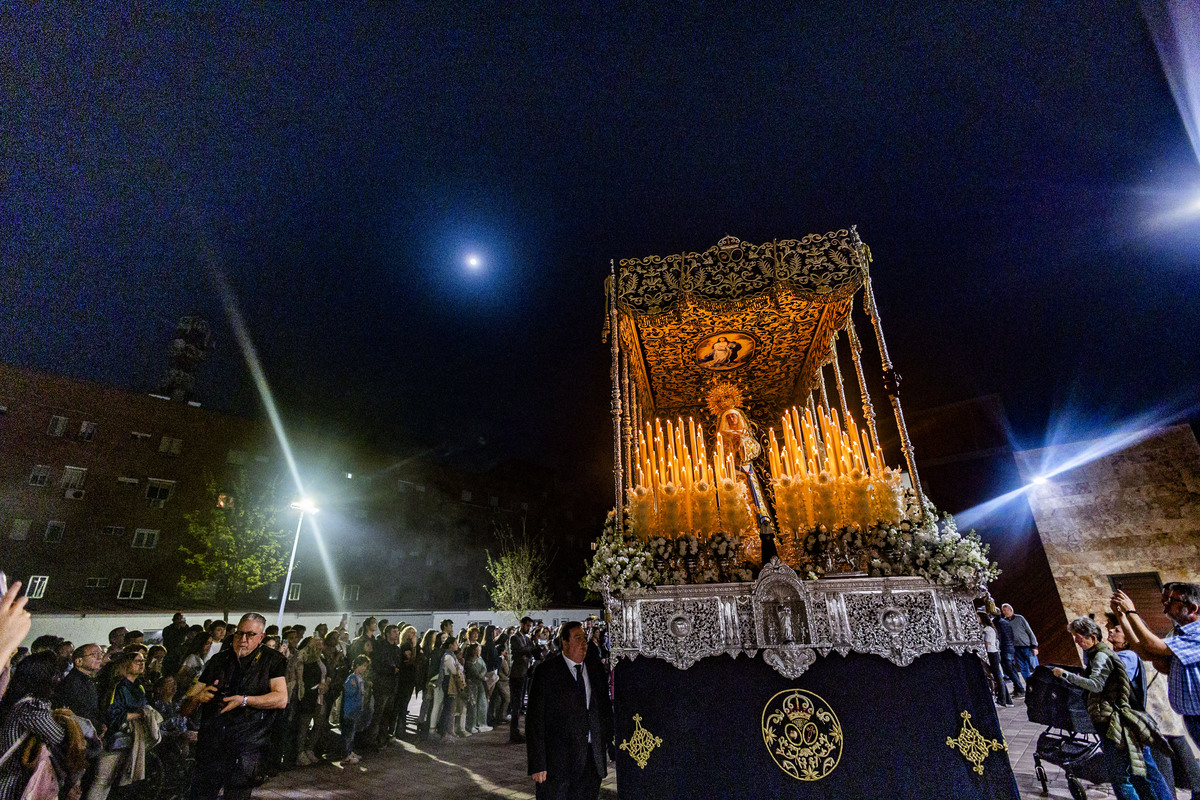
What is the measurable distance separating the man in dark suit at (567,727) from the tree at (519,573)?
26.8 meters

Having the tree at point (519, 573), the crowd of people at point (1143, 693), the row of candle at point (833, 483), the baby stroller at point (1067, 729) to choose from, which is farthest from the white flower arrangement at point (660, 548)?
the tree at point (519, 573)

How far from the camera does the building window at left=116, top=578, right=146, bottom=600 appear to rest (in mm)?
21734

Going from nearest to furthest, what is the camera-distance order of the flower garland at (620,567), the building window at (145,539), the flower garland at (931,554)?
the flower garland at (931,554)
the flower garland at (620,567)
the building window at (145,539)

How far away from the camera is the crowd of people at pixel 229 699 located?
4156mm

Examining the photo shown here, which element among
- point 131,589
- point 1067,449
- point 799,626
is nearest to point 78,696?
point 799,626

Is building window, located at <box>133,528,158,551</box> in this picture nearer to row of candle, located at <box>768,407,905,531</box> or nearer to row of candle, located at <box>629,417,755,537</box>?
row of candle, located at <box>629,417,755,537</box>

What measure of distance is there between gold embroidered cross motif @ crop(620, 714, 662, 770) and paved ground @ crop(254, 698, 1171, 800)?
1533 mm

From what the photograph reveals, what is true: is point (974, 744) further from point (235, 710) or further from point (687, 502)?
point (235, 710)

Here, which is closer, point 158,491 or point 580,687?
point 580,687

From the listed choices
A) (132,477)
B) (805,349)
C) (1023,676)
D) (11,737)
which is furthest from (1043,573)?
(132,477)

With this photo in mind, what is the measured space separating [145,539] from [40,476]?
4.75 meters

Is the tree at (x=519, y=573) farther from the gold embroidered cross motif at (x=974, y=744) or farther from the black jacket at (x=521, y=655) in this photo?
the gold embroidered cross motif at (x=974, y=744)

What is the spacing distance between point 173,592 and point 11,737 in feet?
83.3

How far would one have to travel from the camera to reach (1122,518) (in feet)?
45.2
